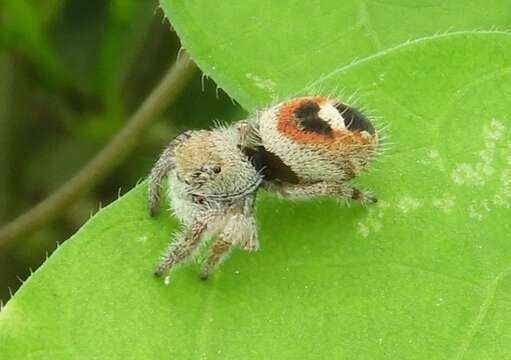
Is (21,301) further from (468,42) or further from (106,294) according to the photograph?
(468,42)

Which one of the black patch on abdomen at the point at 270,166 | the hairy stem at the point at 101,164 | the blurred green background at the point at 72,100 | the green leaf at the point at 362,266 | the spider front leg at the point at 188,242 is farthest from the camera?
the blurred green background at the point at 72,100

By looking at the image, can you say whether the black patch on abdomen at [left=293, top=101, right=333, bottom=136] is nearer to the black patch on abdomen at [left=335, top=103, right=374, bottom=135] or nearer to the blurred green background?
the black patch on abdomen at [left=335, top=103, right=374, bottom=135]

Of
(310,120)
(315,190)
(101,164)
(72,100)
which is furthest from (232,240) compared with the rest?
(72,100)

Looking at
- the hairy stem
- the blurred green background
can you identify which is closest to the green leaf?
the hairy stem

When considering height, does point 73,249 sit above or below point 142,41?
above

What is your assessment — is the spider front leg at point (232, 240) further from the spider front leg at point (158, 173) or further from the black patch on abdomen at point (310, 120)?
the black patch on abdomen at point (310, 120)

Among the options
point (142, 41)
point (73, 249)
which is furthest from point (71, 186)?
point (73, 249)

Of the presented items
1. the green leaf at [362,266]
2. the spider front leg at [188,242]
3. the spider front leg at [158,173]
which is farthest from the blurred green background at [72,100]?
the green leaf at [362,266]
